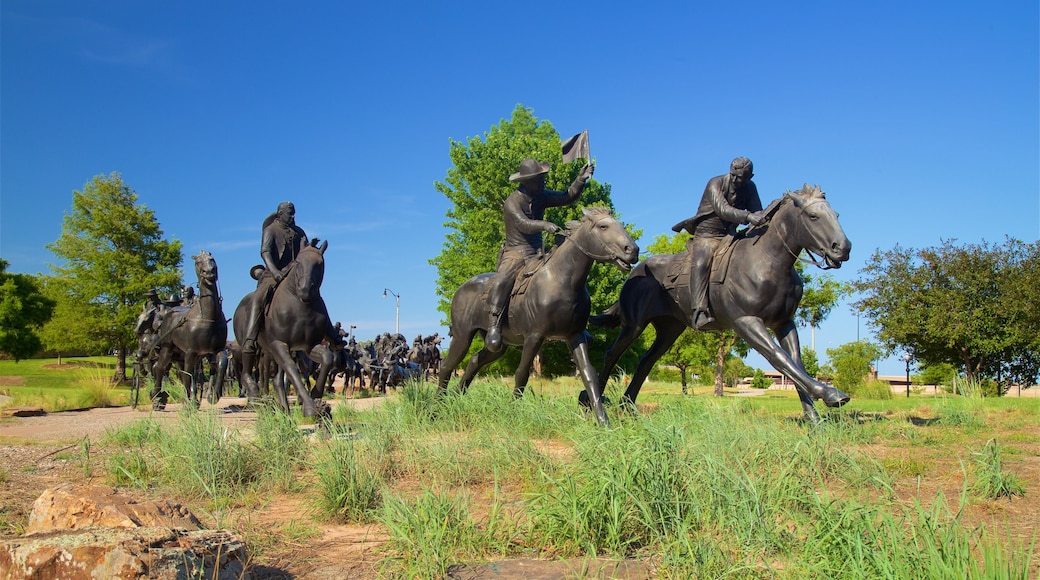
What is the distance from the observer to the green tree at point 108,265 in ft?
129

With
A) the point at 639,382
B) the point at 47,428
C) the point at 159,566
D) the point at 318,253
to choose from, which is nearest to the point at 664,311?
the point at 639,382

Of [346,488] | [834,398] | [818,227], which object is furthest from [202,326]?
[834,398]

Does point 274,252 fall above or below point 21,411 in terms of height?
above

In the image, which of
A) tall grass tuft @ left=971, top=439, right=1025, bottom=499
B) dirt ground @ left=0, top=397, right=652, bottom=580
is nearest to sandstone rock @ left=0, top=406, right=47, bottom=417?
dirt ground @ left=0, top=397, right=652, bottom=580

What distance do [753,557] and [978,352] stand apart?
95.2ft

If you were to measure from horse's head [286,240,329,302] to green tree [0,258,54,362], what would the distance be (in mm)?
37314

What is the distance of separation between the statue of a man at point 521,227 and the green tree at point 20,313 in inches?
1542

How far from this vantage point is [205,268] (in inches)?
496

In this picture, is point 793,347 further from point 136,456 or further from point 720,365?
point 720,365

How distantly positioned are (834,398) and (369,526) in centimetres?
467

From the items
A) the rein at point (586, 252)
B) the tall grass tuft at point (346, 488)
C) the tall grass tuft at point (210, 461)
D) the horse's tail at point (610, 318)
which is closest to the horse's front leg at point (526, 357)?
the rein at point (586, 252)

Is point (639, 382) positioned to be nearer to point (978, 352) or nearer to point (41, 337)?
point (978, 352)

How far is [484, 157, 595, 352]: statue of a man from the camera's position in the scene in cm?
903

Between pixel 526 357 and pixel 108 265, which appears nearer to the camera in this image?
pixel 526 357
